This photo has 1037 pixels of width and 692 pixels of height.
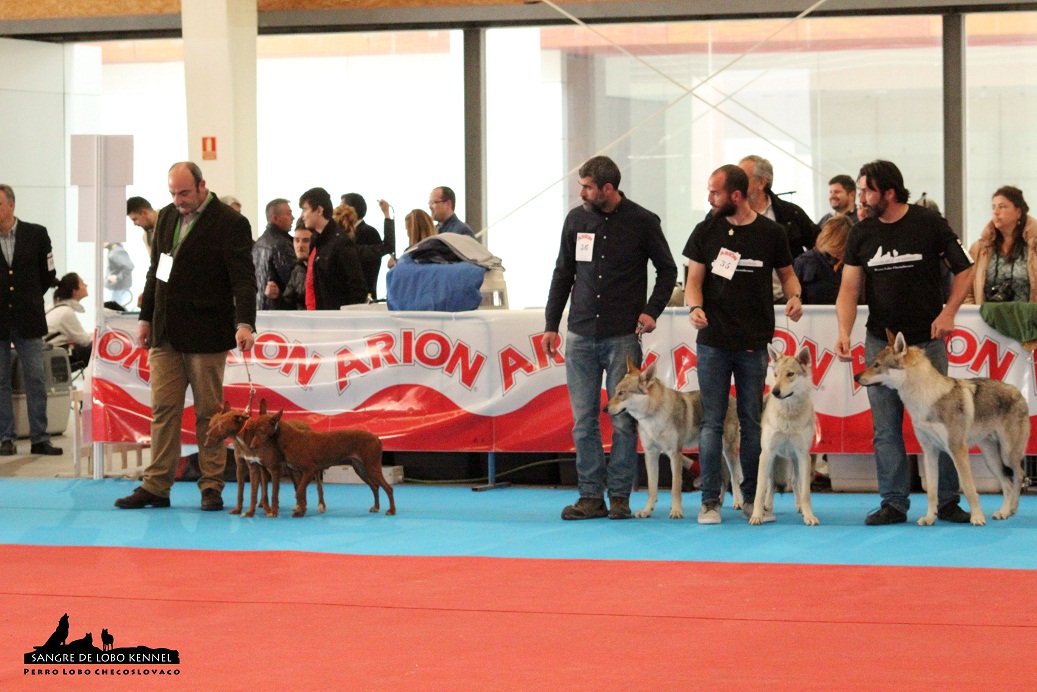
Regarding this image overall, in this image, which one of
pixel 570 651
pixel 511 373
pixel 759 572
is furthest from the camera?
pixel 511 373

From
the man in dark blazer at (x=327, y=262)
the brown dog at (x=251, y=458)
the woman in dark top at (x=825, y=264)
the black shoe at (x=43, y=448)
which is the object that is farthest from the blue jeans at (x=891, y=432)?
the black shoe at (x=43, y=448)

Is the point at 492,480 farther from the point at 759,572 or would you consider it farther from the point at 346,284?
Result: the point at 759,572

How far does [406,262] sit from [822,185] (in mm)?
5829

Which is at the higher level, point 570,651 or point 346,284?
point 346,284

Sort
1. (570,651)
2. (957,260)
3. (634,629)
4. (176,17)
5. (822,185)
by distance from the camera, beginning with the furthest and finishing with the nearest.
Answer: (176,17) → (822,185) → (957,260) → (634,629) → (570,651)

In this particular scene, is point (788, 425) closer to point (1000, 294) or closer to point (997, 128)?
point (1000, 294)

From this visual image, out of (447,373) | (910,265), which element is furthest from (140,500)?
(910,265)

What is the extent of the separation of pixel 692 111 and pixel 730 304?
23.1 ft

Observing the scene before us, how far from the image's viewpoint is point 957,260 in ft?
19.8

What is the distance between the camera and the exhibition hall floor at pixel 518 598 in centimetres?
356

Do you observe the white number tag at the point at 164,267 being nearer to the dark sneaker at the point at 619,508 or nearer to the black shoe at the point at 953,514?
the dark sneaker at the point at 619,508

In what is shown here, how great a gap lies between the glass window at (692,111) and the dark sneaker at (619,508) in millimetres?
5975

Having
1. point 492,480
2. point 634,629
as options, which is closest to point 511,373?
point 492,480

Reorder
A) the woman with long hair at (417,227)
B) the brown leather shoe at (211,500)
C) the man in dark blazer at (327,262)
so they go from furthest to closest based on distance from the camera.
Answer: the woman with long hair at (417,227) < the man in dark blazer at (327,262) < the brown leather shoe at (211,500)
